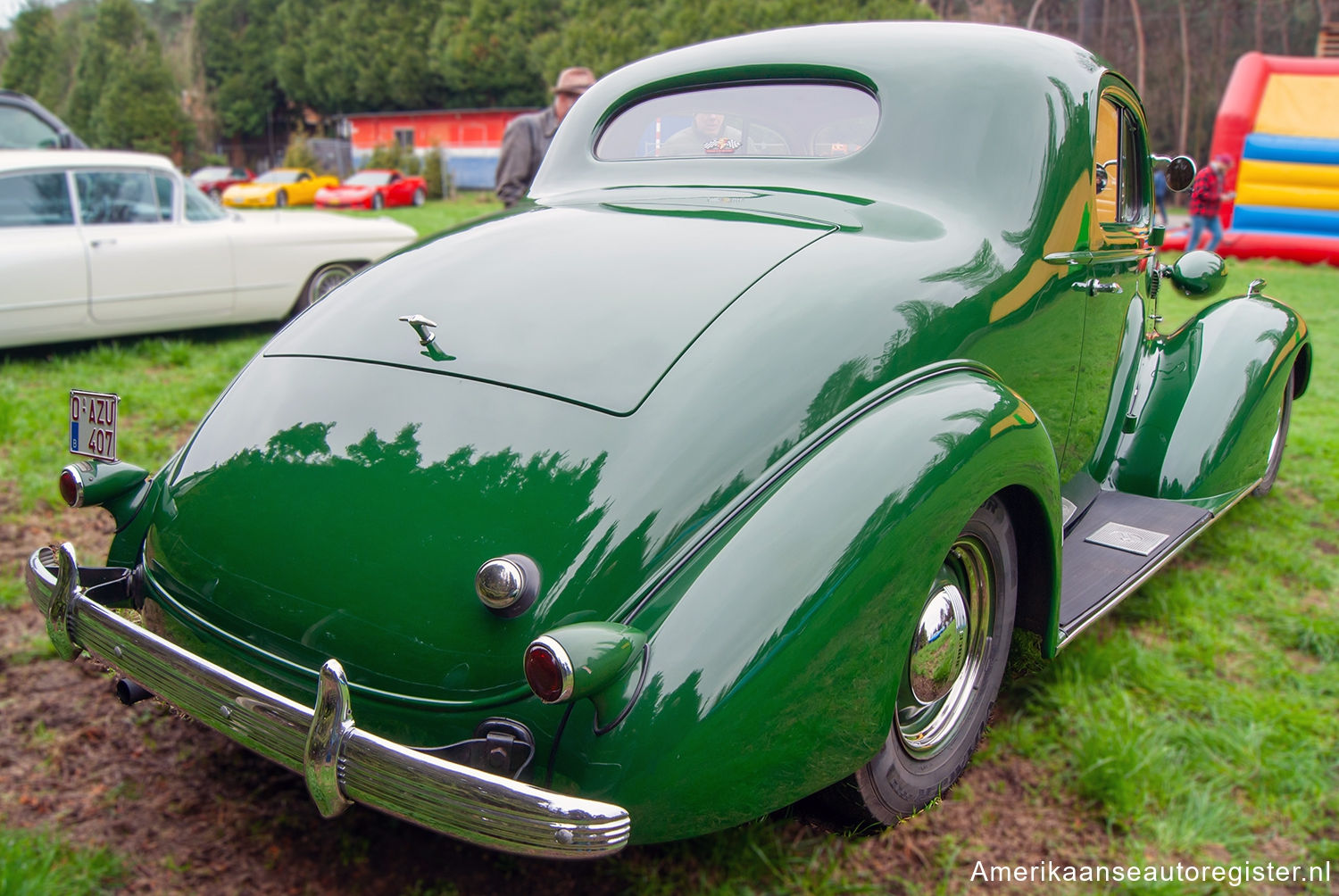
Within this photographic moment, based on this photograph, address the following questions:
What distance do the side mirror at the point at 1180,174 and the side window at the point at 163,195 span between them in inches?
251

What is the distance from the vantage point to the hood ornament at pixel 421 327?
2.02 metres

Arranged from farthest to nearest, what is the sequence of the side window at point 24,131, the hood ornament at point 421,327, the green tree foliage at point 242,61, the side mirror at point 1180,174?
1. the green tree foliage at point 242,61
2. the side window at point 24,131
3. the side mirror at point 1180,174
4. the hood ornament at point 421,327

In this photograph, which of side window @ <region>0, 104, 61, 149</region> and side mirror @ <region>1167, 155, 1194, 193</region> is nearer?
side mirror @ <region>1167, 155, 1194, 193</region>

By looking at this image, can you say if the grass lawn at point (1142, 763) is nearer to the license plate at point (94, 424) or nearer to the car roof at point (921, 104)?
the license plate at point (94, 424)

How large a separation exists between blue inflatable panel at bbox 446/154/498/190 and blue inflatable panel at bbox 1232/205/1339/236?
30.6m

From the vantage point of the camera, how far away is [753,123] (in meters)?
2.90

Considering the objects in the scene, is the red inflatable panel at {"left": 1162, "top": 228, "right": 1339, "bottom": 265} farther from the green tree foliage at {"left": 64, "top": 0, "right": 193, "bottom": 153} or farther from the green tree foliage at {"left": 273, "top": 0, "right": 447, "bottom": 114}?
the green tree foliage at {"left": 64, "top": 0, "right": 193, "bottom": 153}

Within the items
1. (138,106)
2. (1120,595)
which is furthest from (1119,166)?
(138,106)

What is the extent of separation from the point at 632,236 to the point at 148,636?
1338mm

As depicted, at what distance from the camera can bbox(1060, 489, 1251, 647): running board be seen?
2.46m

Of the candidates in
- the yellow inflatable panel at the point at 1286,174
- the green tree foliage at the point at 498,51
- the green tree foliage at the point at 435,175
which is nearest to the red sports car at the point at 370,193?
the green tree foliage at the point at 435,175

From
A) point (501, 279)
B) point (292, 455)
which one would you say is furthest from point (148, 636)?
point (501, 279)

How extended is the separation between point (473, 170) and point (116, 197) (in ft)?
113

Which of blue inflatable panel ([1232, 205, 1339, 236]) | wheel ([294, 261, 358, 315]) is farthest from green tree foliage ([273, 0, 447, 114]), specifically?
wheel ([294, 261, 358, 315])
